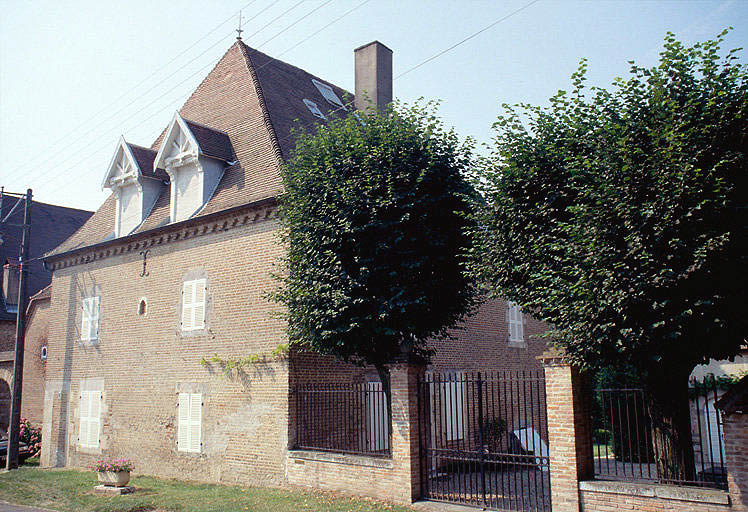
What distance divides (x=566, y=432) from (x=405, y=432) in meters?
2.97

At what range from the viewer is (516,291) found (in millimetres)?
9375

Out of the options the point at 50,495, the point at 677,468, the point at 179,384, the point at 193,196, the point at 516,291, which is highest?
the point at 193,196

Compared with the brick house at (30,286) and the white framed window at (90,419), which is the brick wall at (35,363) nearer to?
the brick house at (30,286)

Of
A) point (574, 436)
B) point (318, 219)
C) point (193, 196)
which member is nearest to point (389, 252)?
point (318, 219)

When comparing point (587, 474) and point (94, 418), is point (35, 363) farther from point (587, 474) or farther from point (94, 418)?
point (587, 474)

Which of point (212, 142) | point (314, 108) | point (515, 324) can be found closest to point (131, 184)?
point (212, 142)

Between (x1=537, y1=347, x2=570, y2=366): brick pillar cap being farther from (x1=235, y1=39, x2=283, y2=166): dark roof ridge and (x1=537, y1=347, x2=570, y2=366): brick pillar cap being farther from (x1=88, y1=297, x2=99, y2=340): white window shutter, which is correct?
(x1=88, y1=297, x2=99, y2=340): white window shutter

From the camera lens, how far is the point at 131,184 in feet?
60.7

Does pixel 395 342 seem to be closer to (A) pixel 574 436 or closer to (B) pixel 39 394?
(A) pixel 574 436

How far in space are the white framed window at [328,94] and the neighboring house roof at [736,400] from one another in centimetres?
1589

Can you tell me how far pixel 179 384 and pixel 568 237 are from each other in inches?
418

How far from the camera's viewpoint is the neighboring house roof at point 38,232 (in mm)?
29359

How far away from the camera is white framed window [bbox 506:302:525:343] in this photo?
19656 millimetres

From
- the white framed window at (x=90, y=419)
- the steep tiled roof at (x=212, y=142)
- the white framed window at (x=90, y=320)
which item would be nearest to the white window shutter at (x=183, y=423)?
the white framed window at (x=90, y=419)
